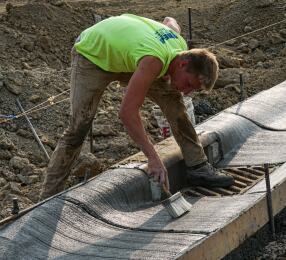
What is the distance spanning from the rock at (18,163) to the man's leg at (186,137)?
1919 millimetres

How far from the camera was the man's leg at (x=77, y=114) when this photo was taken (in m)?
5.67

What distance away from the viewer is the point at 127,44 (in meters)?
5.24

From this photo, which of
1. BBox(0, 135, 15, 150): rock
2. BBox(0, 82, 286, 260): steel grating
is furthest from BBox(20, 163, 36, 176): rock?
BBox(0, 82, 286, 260): steel grating

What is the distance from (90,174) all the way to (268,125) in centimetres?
212

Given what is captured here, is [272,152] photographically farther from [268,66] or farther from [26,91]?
[268,66]

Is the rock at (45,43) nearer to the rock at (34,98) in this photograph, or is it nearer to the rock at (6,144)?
the rock at (34,98)

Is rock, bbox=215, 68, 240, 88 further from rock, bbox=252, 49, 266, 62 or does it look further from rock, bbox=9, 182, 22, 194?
rock, bbox=9, 182, 22, 194

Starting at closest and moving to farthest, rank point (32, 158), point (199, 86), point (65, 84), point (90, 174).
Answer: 1. point (199, 86)
2. point (90, 174)
3. point (32, 158)
4. point (65, 84)

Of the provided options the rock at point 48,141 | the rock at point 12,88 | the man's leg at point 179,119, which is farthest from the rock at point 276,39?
the man's leg at point 179,119

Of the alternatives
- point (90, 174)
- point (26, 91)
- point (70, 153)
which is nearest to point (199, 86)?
point (70, 153)

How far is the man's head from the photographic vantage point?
502cm

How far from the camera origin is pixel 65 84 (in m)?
9.54

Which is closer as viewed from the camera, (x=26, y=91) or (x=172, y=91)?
(x=172, y=91)

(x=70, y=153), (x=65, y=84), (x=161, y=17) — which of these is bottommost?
(x=161, y=17)
